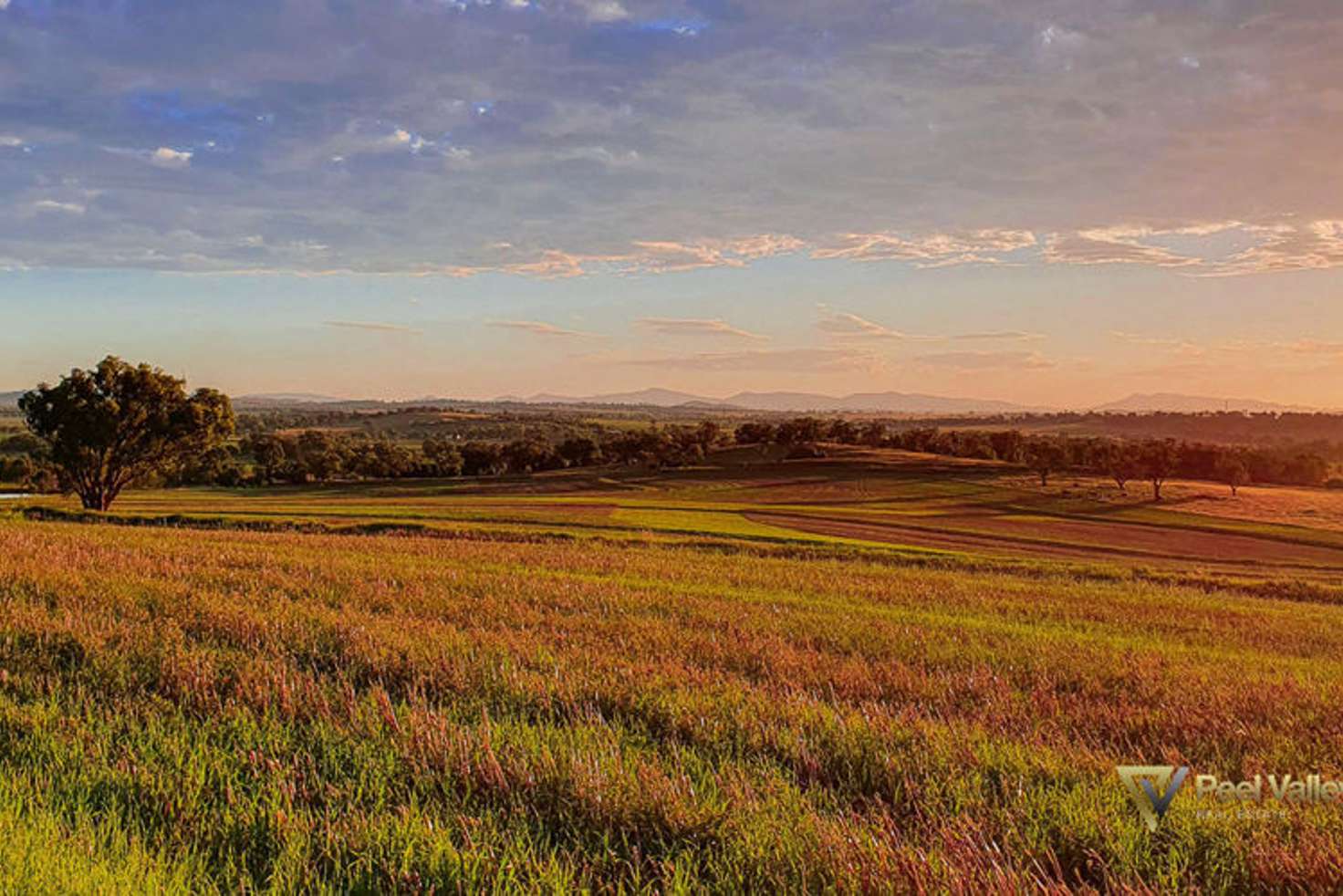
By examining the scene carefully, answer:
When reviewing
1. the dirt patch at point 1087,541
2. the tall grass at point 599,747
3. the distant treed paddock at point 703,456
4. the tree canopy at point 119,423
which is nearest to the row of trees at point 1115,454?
the distant treed paddock at point 703,456

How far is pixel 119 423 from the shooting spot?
2387 inches

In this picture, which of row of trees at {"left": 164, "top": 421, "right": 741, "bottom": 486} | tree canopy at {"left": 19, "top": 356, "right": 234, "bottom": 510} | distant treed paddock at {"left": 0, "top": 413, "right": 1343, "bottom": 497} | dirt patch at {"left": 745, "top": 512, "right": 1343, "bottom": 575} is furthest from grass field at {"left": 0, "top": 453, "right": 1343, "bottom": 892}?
row of trees at {"left": 164, "top": 421, "right": 741, "bottom": 486}

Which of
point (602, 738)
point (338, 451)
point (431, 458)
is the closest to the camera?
point (602, 738)

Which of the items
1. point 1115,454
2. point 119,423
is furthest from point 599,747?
point 1115,454

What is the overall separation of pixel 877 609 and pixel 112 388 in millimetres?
66688

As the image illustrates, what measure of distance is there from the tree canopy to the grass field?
5639cm

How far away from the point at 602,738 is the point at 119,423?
230 feet

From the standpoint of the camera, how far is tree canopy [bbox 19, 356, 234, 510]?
194ft

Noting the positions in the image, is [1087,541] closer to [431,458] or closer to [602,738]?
[602,738]

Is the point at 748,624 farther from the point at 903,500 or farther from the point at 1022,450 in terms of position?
the point at 1022,450

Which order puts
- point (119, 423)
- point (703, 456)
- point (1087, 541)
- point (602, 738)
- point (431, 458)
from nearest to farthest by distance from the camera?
point (602, 738), point (119, 423), point (1087, 541), point (703, 456), point (431, 458)

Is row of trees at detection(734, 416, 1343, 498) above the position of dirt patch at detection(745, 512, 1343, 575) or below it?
above

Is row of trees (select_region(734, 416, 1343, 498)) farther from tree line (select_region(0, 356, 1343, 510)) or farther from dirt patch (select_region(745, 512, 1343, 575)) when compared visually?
dirt patch (select_region(745, 512, 1343, 575))

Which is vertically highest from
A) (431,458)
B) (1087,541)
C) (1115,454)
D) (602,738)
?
(602,738)
